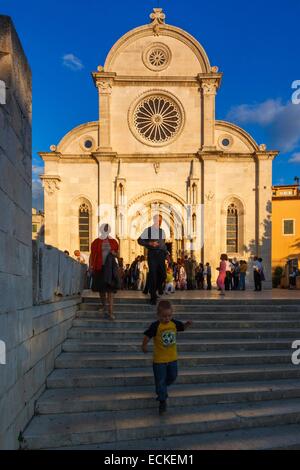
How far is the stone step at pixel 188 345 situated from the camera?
670cm

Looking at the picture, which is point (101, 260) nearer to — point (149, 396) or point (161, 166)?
point (149, 396)

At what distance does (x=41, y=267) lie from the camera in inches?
222

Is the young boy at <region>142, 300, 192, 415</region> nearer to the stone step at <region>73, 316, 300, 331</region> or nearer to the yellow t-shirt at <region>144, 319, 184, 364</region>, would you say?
the yellow t-shirt at <region>144, 319, 184, 364</region>

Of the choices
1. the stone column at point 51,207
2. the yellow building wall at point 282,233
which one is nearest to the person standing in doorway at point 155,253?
the stone column at point 51,207

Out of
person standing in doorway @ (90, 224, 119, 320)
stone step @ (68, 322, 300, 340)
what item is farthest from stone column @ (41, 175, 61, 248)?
stone step @ (68, 322, 300, 340)

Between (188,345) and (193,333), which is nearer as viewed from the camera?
(188,345)

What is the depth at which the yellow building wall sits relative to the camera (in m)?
33.9

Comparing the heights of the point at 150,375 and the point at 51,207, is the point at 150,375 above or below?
below

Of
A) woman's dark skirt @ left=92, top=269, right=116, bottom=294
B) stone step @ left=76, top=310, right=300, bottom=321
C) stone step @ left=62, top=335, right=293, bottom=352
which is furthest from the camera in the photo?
stone step @ left=76, top=310, right=300, bottom=321

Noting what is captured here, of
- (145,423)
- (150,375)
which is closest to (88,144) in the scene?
(150,375)

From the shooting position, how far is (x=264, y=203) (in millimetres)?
25094

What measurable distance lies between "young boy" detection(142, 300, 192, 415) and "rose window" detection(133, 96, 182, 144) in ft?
71.5

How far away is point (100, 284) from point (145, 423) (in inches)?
142

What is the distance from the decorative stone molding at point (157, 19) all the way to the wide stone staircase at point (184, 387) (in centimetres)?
2343
